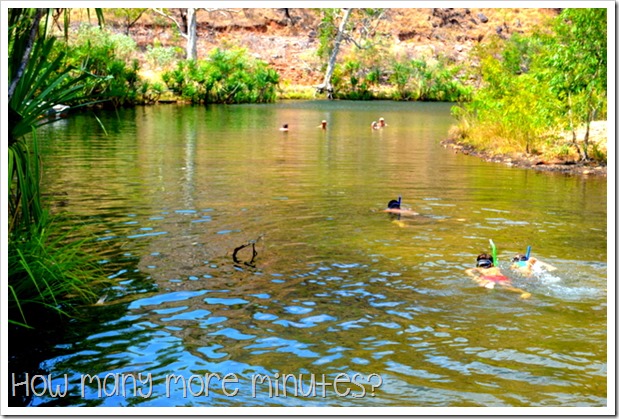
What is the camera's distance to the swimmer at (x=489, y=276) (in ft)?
30.3

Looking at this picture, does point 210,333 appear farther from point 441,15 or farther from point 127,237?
point 441,15

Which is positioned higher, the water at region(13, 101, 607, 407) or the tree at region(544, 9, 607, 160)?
the tree at region(544, 9, 607, 160)

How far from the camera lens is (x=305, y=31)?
283ft

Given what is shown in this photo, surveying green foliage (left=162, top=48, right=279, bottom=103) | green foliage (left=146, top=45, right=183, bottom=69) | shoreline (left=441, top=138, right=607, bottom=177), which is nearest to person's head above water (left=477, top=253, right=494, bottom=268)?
shoreline (left=441, top=138, right=607, bottom=177)

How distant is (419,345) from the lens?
7.40 meters

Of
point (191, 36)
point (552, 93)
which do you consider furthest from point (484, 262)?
point (191, 36)

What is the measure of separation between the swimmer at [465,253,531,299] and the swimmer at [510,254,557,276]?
268 mm

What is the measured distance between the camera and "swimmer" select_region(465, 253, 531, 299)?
9.23 metres

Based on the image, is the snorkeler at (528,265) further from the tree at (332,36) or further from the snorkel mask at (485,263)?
the tree at (332,36)

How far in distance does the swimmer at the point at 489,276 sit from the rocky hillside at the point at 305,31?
65.4m

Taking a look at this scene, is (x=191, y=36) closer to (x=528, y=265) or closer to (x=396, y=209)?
(x=396, y=209)

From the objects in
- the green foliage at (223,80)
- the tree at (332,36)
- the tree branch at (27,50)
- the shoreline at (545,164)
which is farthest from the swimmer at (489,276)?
the tree at (332,36)

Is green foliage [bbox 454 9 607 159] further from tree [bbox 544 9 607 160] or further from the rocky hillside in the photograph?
the rocky hillside

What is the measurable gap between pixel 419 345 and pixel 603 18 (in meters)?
13.5
